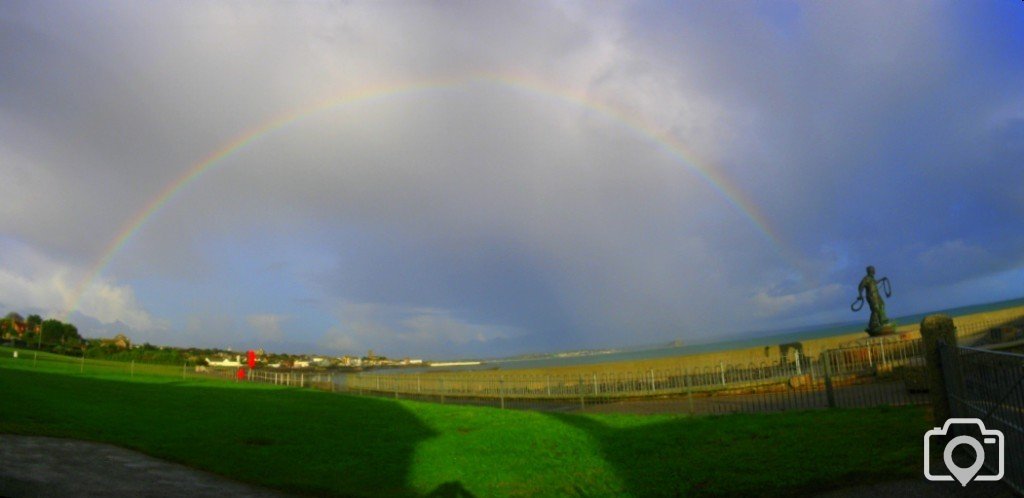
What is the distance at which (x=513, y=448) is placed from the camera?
39.7ft

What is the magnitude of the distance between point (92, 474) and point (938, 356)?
1245 cm

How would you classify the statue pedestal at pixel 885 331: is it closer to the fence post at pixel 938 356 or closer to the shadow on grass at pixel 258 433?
the fence post at pixel 938 356

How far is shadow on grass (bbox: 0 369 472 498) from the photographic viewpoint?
10219 mm

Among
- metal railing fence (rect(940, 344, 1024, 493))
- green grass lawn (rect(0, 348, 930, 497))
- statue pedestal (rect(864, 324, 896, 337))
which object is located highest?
statue pedestal (rect(864, 324, 896, 337))

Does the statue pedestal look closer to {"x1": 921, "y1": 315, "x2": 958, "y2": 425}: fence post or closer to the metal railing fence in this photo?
{"x1": 921, "y1": 315, "x2": 958, "y2": 425}: fence post

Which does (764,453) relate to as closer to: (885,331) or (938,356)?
(938,356)

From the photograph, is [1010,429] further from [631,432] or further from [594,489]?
[631,432]

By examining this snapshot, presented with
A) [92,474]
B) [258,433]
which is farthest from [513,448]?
[92,474]

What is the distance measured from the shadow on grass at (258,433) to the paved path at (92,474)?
21.0 inches

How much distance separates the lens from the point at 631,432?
511 inches

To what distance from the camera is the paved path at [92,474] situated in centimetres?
832

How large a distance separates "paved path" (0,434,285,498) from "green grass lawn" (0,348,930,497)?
0.58 metres

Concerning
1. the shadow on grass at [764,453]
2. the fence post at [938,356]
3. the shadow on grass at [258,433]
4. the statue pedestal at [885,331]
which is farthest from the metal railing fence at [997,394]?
the statue pedestal at [885,331]

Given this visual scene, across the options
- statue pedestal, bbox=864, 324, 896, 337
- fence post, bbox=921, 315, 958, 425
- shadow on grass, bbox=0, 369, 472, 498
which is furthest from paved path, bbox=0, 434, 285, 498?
statue pedestal, bbox=864, 324, 896, 337
